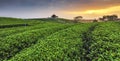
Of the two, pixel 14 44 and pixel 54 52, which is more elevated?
pixel 54 52

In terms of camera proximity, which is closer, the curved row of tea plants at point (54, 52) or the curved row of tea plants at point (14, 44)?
the curved row of tea plants at point (54, 52)

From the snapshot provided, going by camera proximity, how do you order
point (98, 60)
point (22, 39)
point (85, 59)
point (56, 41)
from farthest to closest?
point (22, 39) < point (56, 41) < point (85, 59) < point (98, 60)

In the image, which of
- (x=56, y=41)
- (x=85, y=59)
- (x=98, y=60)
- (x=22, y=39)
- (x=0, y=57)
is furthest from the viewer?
(x=22, y=39)

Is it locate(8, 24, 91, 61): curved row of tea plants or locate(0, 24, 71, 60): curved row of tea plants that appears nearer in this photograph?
locate(8, 24, 91, 61): curved row of tea plants

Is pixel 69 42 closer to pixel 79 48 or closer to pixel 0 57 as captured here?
pixel 79 48

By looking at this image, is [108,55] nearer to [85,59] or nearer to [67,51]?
[85,59]

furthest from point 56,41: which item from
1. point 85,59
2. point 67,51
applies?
point 85,59

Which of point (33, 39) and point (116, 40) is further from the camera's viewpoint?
point (33, 39)

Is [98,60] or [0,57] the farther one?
[0,57]

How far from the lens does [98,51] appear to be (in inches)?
1334

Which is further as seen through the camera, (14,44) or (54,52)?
(14,44)

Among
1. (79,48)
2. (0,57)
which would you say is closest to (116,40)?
(79,48)

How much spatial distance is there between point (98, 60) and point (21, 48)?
631 inches

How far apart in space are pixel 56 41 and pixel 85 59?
758cm
